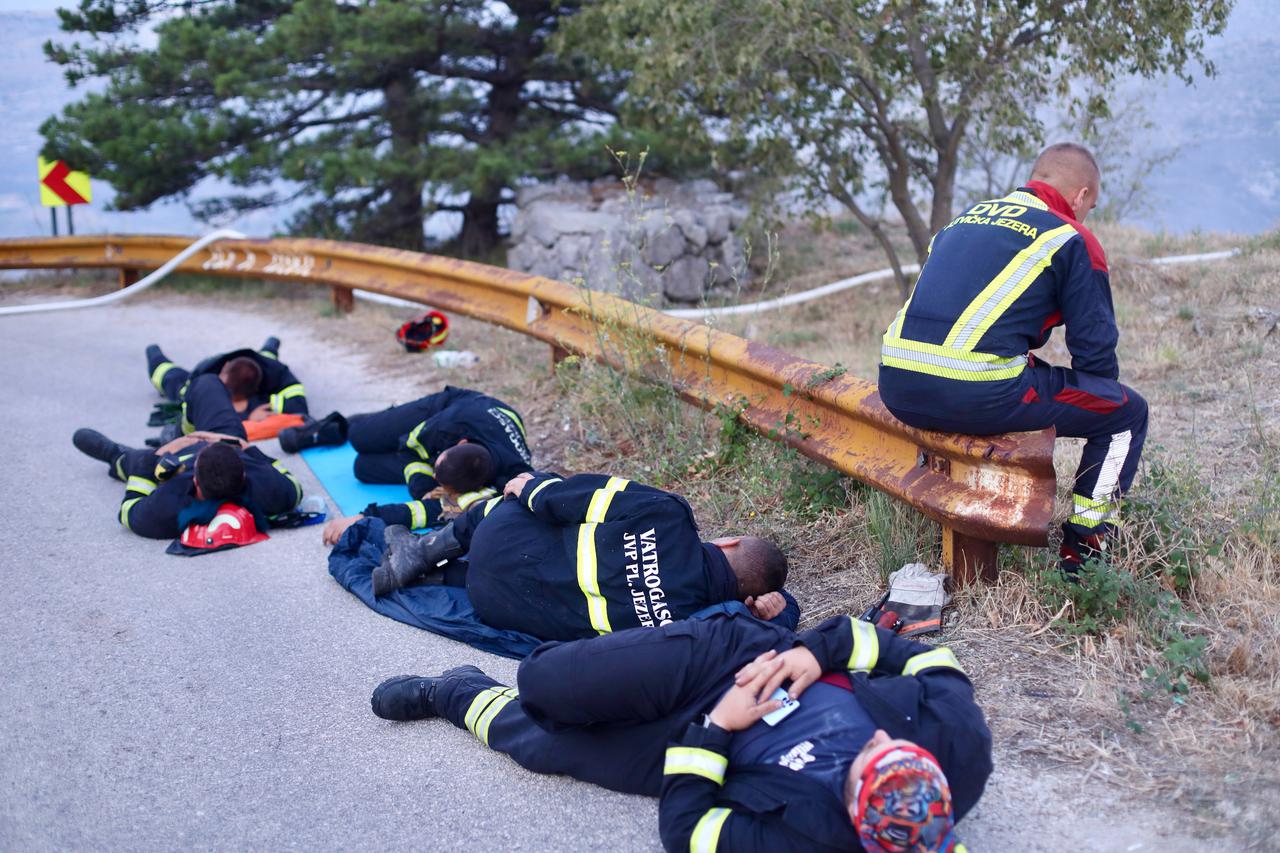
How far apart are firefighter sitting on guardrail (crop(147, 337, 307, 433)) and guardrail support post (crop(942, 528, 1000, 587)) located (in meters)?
4.74

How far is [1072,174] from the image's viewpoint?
13.5 ft

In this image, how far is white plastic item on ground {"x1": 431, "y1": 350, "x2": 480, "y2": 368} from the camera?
8.15 meters

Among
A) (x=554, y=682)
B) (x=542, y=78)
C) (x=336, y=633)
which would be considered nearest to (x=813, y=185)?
(x=542, y=78)

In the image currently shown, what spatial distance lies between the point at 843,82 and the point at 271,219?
792cm

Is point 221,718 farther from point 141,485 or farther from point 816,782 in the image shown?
point 141,485

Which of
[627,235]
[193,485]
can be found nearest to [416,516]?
[193,485]

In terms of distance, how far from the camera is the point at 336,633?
4.26m

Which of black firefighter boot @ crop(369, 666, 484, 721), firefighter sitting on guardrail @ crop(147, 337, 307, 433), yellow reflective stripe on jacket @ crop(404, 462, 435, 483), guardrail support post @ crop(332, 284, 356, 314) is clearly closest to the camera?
black firefighter boot @ crop(369, 666, 484, 721)

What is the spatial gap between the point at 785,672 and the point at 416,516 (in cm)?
273

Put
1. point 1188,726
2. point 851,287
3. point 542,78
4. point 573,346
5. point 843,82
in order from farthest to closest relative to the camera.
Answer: point 542,78 → point 851,287 → point 843,82 → point 573,346 → point 1188,726

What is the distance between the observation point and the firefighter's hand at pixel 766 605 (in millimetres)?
3895

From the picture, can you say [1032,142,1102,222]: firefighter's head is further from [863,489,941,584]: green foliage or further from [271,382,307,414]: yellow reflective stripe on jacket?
[271,382,307,414]: yellow reflective stripe on jacket

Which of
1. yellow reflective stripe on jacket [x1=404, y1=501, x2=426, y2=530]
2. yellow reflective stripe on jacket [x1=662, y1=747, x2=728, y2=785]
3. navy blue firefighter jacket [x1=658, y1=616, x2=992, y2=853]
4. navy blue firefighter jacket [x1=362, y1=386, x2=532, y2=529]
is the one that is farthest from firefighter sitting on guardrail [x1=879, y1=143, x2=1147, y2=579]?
yellow reflective stripe on jacket [x1=404, y1=501, x2=426, y2=530]

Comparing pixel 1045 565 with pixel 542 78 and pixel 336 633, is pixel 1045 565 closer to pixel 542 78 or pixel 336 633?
pixel 336 633
